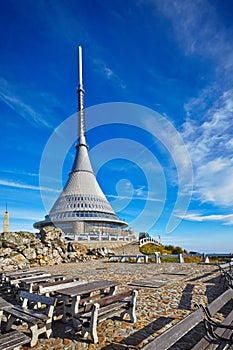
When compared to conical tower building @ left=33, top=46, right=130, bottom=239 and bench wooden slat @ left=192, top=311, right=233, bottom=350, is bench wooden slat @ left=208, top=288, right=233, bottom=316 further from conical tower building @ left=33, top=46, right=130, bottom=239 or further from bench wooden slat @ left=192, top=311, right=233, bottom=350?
conical tower building @ left=33, top=46, right=130, bottom=239

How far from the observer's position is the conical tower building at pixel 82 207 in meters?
41.2

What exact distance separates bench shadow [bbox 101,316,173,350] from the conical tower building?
26195 mm

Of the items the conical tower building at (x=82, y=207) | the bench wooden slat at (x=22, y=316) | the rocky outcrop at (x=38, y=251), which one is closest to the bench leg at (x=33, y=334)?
the bench wooden slat at (x=22, y=316)

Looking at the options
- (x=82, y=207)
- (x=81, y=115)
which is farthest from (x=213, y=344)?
(x=81, y=115)

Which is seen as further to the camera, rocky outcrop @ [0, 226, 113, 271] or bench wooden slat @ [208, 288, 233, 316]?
rocky outcrop @ [0, 226, 113, 271]

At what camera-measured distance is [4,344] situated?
11.8ft

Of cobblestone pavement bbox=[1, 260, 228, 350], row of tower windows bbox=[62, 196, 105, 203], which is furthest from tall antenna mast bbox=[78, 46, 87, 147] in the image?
cobblestone pavement bbox=[1, 260, 228, 350]

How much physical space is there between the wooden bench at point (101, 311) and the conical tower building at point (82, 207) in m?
26.0

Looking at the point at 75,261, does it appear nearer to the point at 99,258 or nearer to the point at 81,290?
the point at 99,258

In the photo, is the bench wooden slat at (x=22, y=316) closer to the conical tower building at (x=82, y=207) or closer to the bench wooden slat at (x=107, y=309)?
the bench wooden slat at (x=107, y=309)

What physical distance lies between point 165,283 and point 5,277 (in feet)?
20.2

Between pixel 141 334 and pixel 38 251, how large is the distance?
15602 millimetres

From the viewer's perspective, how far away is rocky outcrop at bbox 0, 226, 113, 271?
1672 cm

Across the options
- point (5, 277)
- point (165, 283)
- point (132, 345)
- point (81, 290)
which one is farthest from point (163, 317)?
point (5, 277)
